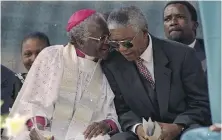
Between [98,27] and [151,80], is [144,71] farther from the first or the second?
[98,27]

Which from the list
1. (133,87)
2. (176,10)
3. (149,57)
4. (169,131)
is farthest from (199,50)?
(169,131)

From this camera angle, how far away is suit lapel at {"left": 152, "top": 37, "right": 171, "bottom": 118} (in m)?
3.50

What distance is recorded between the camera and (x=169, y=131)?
10.8 feet

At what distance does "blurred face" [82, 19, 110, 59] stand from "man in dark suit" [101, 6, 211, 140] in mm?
131

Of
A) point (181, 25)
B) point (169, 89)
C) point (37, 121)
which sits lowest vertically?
point (37, 121)

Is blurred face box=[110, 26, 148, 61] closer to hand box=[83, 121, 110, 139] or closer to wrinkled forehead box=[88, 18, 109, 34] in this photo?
wrinkled forehead box=[88, 18, 109, 34]

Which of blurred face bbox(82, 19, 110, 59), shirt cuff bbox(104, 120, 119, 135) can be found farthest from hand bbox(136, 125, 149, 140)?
blurred face bbox(82, 19, 110, 59)

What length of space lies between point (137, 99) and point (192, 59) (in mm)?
556

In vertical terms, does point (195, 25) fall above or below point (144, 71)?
above

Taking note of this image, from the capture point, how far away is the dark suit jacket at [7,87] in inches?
159

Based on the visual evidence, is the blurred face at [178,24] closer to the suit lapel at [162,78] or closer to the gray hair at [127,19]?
the suit lapel at [162,78]

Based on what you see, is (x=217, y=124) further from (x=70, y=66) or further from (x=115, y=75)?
(x=70, y=66)

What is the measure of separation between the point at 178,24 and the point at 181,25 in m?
0.03

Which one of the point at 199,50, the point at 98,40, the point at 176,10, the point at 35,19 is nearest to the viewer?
the point at 98,40
